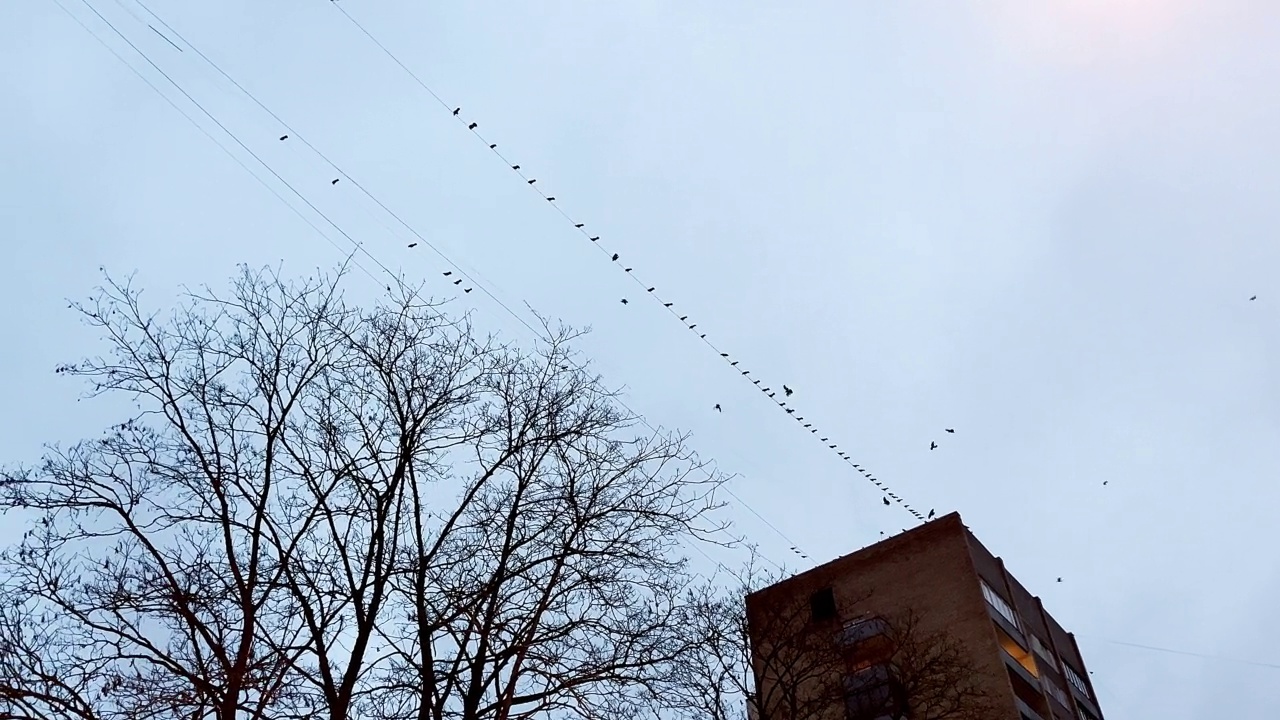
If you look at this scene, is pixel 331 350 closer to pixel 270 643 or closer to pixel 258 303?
pixel 258 303

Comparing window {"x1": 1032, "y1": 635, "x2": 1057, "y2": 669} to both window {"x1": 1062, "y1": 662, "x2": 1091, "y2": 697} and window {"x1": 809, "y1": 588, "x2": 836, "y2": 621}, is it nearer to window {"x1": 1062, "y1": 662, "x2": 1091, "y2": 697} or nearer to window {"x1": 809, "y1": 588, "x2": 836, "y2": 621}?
window {"x1": 1062, "y1": 662, "x2": 1091, "y2": 697}

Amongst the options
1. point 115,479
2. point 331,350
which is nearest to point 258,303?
point 331,350

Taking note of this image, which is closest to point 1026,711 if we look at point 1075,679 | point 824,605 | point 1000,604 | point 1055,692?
point 1000,604

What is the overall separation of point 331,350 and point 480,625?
4.28 meters

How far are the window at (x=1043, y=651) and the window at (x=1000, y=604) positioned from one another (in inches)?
67.7

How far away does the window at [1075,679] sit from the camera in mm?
43312

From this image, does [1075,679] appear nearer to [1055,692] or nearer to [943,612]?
[1055,692]

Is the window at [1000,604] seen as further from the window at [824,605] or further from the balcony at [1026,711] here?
the window at [824,605]

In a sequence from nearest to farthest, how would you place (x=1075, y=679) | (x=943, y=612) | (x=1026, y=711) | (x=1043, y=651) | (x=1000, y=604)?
(x=1026, y=711), (x=943, y=612), (x=1000, y=604), (x=1043, y=651), (x=1075, y=679)

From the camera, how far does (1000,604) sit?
38.4 m

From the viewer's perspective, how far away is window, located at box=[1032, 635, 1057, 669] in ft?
132

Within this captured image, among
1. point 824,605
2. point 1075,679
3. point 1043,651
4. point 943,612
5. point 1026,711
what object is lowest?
point 1026,711

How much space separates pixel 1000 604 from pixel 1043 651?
16.5ft

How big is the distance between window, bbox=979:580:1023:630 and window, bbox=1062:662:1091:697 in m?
6.07
